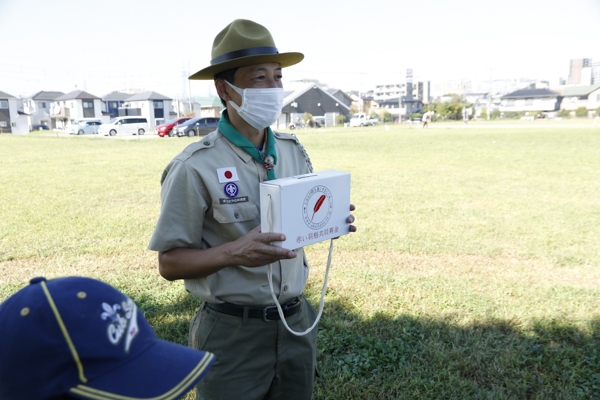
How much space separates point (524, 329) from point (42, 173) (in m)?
11.5

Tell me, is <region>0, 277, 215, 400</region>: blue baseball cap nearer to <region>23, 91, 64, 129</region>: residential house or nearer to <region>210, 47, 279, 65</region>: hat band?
<region>210, 47, 279, 65</region>: hat band

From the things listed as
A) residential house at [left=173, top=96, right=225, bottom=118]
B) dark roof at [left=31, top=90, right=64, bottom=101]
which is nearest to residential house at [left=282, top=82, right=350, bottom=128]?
residential house at [left=173, top=96, right=225, bottom=118]

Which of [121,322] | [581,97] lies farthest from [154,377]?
[581,97]

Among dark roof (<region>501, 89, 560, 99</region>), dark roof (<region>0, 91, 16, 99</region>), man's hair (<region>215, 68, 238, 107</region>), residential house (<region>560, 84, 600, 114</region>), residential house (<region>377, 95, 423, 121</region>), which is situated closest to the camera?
man's hair (<region>215, 68, 238, 107</region>)

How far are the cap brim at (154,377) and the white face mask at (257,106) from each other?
0.98 m

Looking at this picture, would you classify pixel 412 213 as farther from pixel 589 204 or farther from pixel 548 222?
pixel 589 204

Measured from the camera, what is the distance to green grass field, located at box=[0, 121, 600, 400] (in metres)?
3.08

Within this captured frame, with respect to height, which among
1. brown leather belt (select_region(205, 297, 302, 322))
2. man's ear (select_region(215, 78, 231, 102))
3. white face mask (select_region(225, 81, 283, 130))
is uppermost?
man's ear (select_region(215, 78, 231, 102))

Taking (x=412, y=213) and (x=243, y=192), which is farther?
(x=412, y=213)

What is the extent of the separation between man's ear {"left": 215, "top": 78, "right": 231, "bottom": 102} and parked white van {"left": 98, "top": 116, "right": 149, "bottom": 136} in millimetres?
33873

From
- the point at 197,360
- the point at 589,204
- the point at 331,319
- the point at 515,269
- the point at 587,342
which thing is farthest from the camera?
the point at 589,204

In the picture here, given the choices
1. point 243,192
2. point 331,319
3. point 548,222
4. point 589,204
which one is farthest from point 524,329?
point 589,204

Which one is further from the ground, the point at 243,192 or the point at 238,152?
the point at 238,152

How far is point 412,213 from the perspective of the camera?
7285mm
